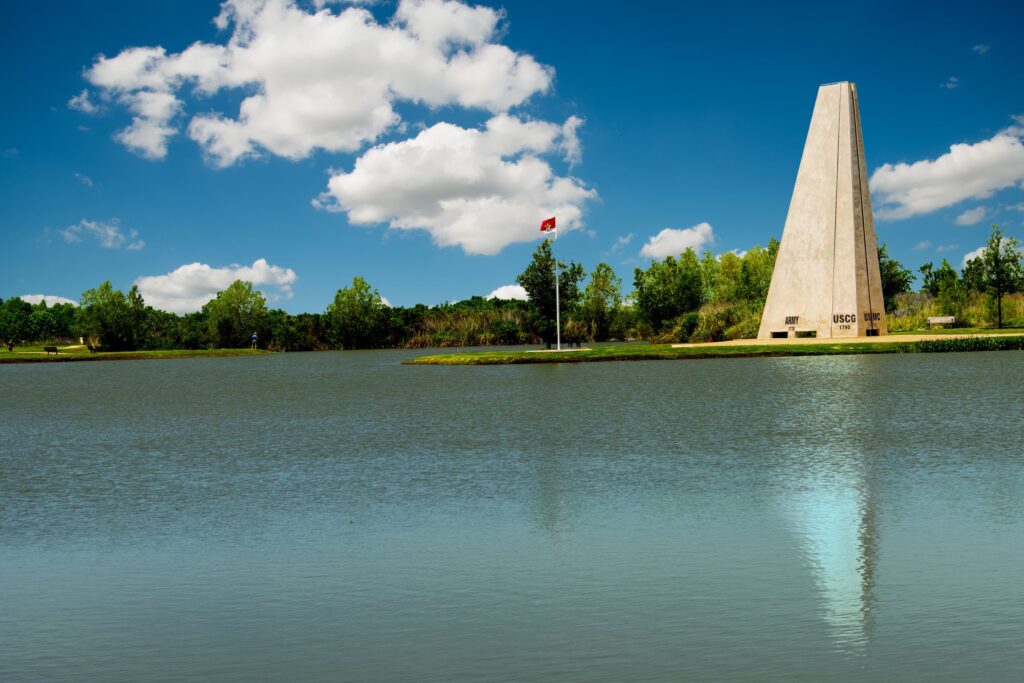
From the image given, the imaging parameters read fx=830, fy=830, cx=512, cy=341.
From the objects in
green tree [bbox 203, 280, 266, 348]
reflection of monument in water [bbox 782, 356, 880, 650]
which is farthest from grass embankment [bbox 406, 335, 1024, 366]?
green tree [bbox 203, 280, 266, 348]

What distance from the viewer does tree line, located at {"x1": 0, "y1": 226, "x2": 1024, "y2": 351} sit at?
62.2 metres

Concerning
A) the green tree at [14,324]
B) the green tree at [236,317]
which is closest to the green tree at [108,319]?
the green tree at [236,317]

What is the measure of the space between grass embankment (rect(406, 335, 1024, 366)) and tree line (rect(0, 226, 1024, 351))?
8.49 meters

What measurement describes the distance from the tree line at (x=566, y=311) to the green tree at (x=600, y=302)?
0.14m

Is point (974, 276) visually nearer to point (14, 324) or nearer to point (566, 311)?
point (566, 311)

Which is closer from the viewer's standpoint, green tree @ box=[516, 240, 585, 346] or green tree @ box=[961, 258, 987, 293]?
green tree @ box=[516, 240, 585, 346]

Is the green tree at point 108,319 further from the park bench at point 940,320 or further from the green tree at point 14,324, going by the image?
the park bench at point 940,320

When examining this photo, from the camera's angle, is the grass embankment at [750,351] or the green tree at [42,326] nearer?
the grass embankment at [750,351]

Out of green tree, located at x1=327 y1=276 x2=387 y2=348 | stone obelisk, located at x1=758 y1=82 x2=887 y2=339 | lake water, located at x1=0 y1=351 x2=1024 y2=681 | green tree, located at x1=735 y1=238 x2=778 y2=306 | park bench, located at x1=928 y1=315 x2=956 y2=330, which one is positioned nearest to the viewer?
lake water, located at x1=0 y1=351 x2=1024 y2=681

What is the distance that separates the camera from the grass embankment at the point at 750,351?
43319 millimetres

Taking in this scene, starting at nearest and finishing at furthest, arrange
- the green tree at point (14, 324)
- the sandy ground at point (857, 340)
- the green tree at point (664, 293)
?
the sandy ground at point (857, 340) → the green tree at point (664, 293) → the green tree at point (14, 324)

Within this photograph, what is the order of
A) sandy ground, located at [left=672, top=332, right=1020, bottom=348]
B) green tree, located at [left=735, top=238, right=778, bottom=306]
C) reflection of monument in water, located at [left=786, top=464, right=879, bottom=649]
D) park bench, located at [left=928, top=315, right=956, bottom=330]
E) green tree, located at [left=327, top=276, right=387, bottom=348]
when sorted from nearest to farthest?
reflection of monument in water, located at [left=786, top=464, right=879, bottom=649] < sandy ground, located at [left=672, top=332, right=1020, bottom=348] < park bench, located at [left=928, top=315, right=956, bottom=330] < green tree, located at [left=735, top=238, right=778, bottom=306] < green tree, located at [left=327, top=276, right=387, bottom=348]

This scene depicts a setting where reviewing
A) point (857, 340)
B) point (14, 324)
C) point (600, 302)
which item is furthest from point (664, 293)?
point (14, 324)

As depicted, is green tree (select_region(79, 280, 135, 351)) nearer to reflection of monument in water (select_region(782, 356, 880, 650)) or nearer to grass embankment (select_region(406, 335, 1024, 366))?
grass embankment (select_region(406, 335, 1024, 366))
